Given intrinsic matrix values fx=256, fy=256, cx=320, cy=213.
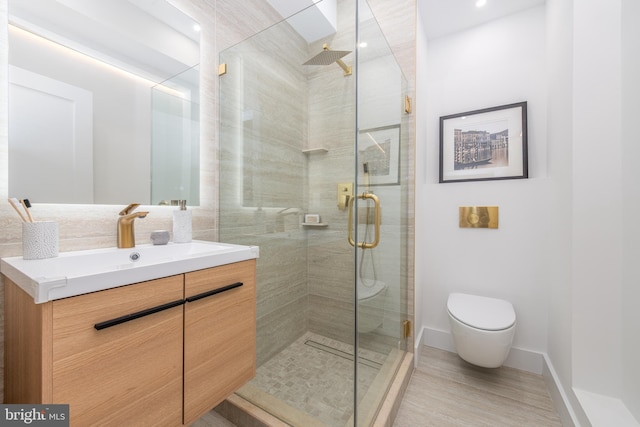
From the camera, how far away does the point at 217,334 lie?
0.93m

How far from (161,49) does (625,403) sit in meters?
2.70

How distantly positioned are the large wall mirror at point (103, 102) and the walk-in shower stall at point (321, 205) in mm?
248

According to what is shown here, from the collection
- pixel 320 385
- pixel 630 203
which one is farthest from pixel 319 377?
pixel 630 203

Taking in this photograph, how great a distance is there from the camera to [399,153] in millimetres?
1744

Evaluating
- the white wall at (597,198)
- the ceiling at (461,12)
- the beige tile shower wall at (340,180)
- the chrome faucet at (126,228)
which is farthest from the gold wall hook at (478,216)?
the chrome faucet at (126,228)

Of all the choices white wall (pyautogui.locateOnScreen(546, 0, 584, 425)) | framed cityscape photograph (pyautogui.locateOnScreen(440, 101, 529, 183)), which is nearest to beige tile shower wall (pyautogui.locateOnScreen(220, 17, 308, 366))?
framed cityscape photograph (pyautogui.locateOnScreen(440, 101, 529, 183))

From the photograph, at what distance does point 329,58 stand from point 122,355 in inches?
73.8

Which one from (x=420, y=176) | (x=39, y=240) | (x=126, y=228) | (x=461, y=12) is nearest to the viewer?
(x=39, y=240)

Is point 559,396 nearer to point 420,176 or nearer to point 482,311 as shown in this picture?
point 482,311

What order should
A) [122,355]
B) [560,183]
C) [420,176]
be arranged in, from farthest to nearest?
[420,176] → [560,183] → [122,355]

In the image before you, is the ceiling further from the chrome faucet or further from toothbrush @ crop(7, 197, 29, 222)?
toothbrush @ crop(7, 197, 29, 222)

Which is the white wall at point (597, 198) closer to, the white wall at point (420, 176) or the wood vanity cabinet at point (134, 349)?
the white wall at point (420, 176)

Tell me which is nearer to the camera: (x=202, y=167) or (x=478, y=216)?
(x=202, y=167)

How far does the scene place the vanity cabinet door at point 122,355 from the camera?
59 cm
